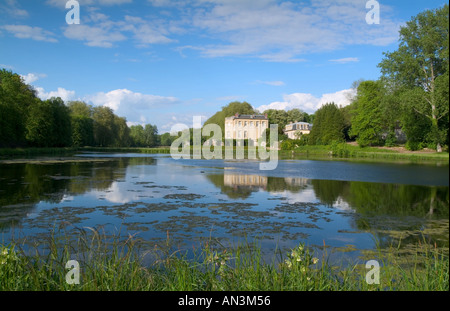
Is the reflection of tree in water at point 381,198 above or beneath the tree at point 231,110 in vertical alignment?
beneath

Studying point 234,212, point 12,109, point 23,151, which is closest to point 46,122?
point 12,109

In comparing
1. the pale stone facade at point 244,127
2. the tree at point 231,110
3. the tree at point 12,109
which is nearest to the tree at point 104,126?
the tree at point 231,110

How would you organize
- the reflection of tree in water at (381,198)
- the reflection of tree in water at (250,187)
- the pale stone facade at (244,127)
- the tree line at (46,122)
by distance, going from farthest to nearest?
1. the pale stone facade at (244,127)
2. the tree line at (46,122)
3. the reflection of tree in water at (250,187)
4. the reflection of tree in water at (381,198)

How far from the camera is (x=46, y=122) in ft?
148

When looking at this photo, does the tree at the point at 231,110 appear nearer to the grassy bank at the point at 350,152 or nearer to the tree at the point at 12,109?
the grassy bank at the point at 350,152

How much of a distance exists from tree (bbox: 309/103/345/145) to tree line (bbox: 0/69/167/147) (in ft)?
137

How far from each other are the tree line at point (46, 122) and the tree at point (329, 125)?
4166 cm

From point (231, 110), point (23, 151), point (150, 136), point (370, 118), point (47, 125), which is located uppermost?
A: point (231, 110)

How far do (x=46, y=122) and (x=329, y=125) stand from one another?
4257 centimetres

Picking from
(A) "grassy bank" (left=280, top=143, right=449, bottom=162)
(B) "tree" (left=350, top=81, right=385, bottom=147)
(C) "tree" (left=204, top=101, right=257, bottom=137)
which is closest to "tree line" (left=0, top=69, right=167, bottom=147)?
(C) "tree" (left=204, top=101, right=257, bottom=137)

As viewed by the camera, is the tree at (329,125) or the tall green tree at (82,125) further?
the tall green tree at (82,125)

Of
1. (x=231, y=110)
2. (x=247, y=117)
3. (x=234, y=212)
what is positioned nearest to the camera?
(x=234, y=212)

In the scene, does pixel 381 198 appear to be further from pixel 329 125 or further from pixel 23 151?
pixel 329 125

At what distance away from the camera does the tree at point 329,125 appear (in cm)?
5144
